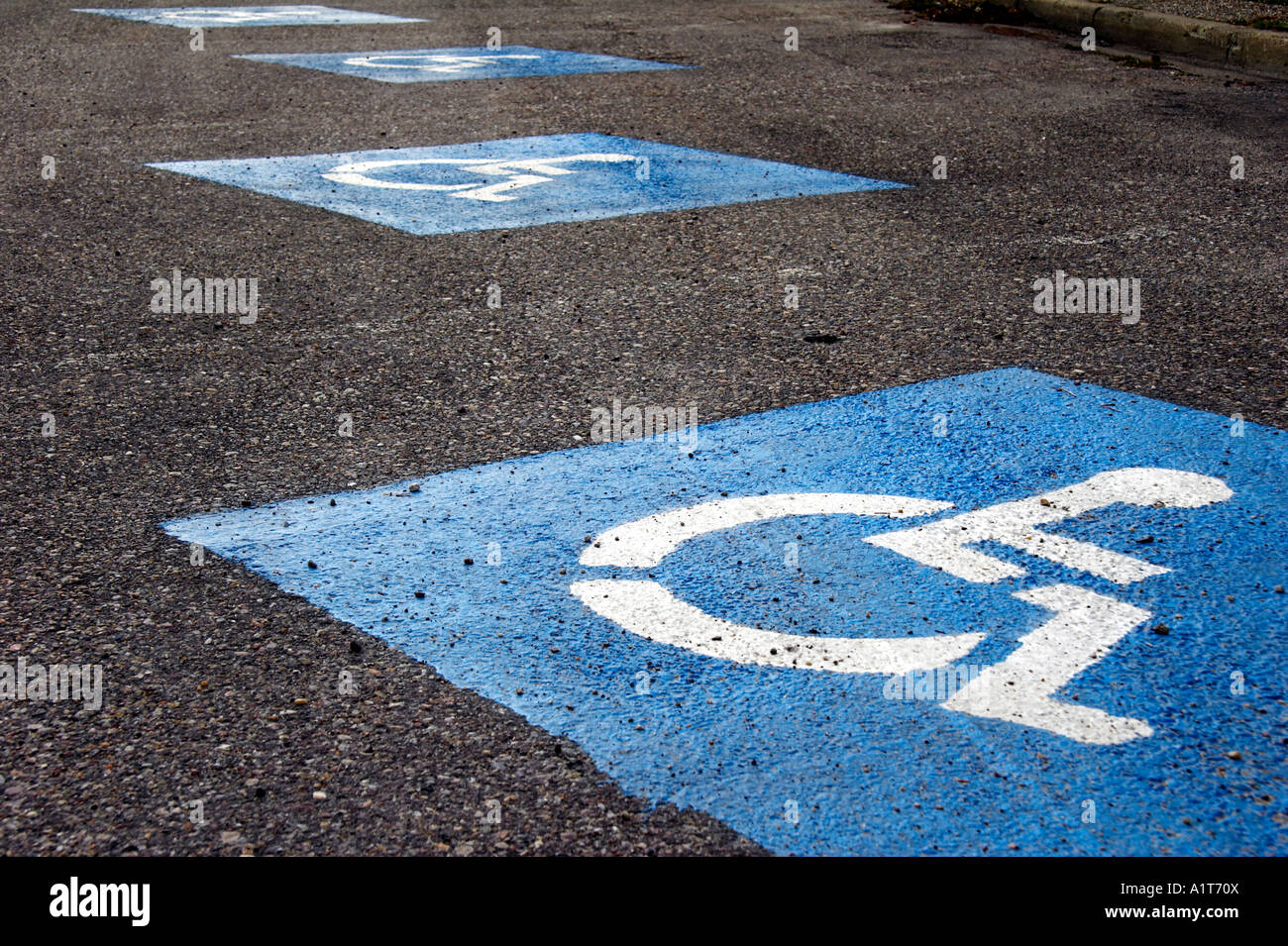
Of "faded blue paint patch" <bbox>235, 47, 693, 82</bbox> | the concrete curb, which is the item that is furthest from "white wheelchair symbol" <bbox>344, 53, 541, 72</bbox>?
the concrete curb

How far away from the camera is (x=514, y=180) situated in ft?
25.8

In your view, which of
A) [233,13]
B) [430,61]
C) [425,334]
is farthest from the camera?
[233,13]

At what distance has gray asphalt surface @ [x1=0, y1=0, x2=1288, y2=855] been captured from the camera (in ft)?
8.85

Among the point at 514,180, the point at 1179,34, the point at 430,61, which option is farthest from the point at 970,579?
the point at 1179,34

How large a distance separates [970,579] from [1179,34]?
34.7 ft

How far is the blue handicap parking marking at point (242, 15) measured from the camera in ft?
50.1

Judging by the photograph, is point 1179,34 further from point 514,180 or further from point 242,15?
point 242,15

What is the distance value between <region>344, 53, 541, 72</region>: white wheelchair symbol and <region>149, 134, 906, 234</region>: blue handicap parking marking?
3.57m

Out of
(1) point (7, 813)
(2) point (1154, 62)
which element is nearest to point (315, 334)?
(1) point (7, 813)

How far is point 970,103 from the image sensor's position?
32.8ft

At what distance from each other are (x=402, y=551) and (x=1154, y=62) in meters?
10.5

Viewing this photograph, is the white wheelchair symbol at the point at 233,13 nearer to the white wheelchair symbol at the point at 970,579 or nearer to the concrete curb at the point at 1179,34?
the concrete curb at the point at 1179,34

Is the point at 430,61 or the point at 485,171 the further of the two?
the point at 430,61

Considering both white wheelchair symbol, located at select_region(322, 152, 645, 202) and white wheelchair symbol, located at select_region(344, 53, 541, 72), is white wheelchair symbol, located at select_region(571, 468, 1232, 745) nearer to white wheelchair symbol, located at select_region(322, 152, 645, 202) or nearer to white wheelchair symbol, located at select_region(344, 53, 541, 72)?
white wheelchair symbol, located at select_region(322, 152, 645, 202)
